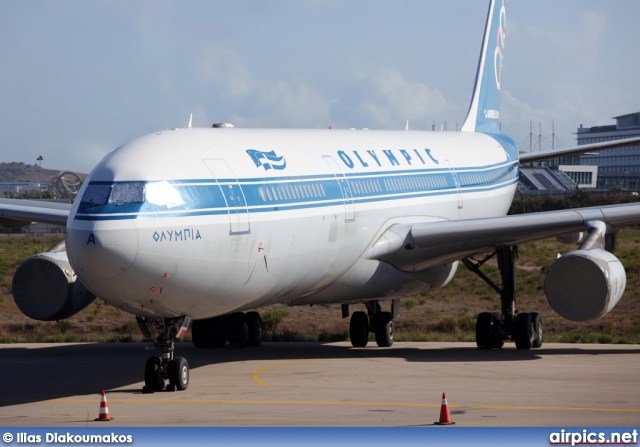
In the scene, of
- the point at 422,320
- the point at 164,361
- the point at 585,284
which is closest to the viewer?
the point at 164,361

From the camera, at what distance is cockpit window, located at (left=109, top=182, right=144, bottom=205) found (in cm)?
1589

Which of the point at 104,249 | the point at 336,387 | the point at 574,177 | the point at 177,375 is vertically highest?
the point at 574,177

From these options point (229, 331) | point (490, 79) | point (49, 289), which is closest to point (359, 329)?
Result: point (229, 331)

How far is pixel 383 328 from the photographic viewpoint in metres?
26.9

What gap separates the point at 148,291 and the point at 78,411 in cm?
190

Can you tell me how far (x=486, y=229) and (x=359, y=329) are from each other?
4.88 m

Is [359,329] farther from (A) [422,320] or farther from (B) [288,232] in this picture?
A: (A) [422,320]

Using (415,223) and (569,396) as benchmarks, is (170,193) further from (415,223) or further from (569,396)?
(415,223)

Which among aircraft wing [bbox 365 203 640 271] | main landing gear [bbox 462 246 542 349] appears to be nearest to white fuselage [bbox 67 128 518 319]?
aircraft wing [bbox 365 203 640 271]

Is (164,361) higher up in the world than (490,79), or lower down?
lower down

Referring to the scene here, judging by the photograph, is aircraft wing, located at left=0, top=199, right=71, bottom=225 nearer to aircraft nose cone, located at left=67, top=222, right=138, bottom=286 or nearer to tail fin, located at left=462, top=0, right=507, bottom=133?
aircraft nose cone, located at left=67, top=222, right=138, bottom=286

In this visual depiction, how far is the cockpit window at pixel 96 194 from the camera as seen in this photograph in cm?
1594

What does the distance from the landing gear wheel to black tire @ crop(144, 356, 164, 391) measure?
10.1 m

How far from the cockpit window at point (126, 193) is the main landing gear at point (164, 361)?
2302mm
